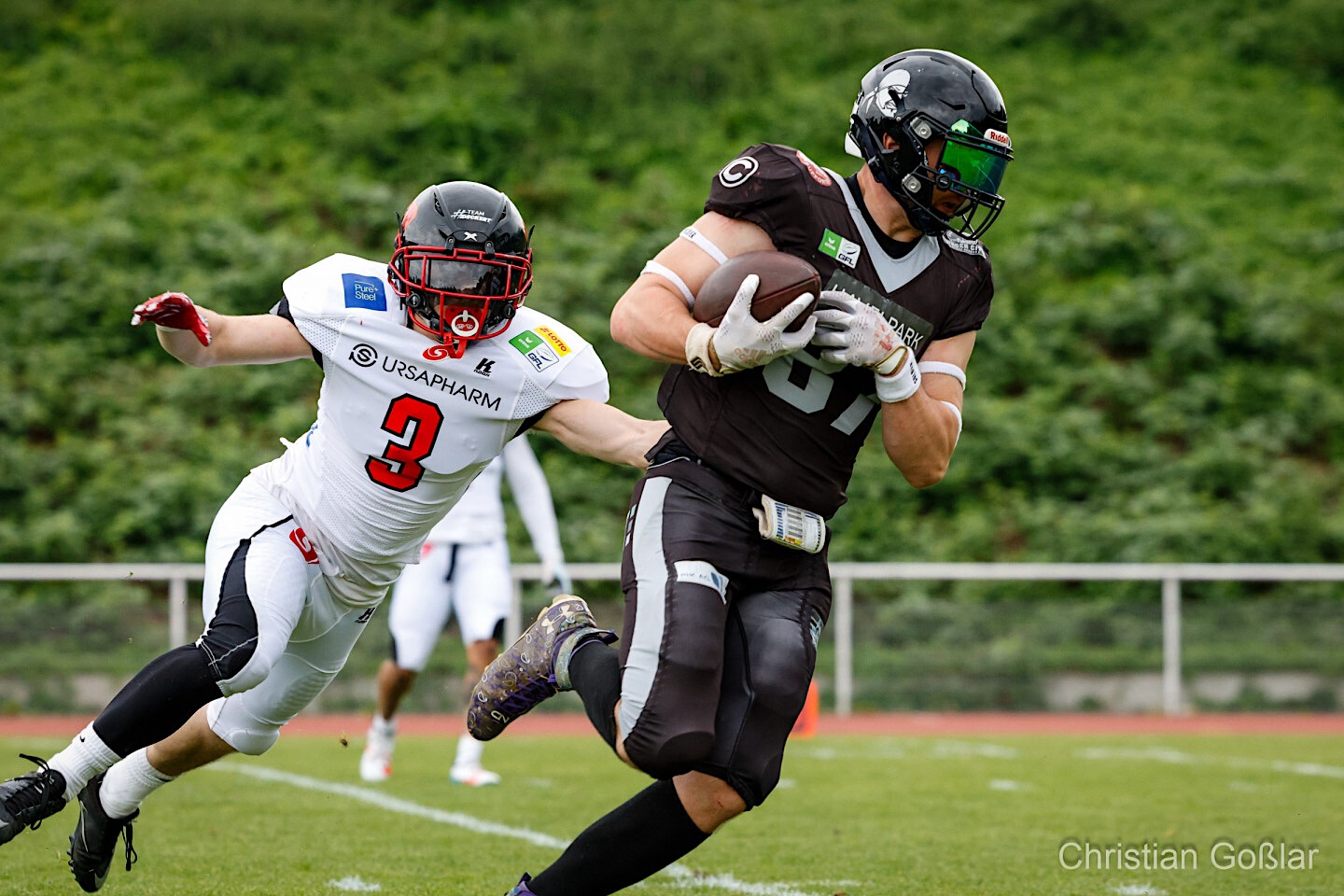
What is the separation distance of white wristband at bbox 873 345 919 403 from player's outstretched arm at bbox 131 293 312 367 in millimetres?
1522

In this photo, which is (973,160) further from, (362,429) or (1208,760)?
(1208,760)

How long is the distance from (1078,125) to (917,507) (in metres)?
7.35

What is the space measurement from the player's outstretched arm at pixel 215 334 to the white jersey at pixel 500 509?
3.19m

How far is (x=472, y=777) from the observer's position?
669 cm

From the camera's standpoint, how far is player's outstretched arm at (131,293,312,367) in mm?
3404

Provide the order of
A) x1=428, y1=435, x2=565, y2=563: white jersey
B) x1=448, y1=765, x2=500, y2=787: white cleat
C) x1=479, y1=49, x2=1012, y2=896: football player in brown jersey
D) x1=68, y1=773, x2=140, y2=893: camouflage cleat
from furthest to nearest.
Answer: x1=428, y1=435, x2=565, y2=563: white jersey < x1=448, y1=765, x2=500, y2=787: white cleat < x1=68, y1=773, x2=140, y2=893: camouflage cleat < x1=479, y1=49, x2=1012, y2=896: football player in brown jersey

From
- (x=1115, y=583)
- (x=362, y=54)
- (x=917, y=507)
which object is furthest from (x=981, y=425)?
(x=362, y=54)

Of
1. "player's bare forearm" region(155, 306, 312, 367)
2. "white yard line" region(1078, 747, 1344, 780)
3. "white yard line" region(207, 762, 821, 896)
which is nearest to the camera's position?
"player's bare forearm" region(155, 306, 312, 367)

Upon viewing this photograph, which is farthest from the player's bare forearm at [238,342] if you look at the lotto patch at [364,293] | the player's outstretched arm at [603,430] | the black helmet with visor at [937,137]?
the black helmet with visor at [937,137]

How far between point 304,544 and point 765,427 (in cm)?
133

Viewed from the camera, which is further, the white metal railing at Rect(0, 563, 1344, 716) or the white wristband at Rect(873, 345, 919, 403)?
the white metal railing at Rect(0, 563, 1344, 716)

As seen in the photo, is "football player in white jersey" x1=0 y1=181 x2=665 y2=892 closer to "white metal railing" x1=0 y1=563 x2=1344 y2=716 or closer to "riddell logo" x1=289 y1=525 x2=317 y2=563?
"riddell logo" x1=289 y1=525 x2=317 y2=563

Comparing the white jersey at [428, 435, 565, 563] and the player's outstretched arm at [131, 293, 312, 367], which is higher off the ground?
the player's outstretched arm at [131, 293, 312, 367]

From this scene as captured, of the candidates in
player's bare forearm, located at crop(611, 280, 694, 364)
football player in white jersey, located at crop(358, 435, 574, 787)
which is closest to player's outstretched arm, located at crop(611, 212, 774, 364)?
player's bare forearm, located at crop(611, 280, 694, 364)
